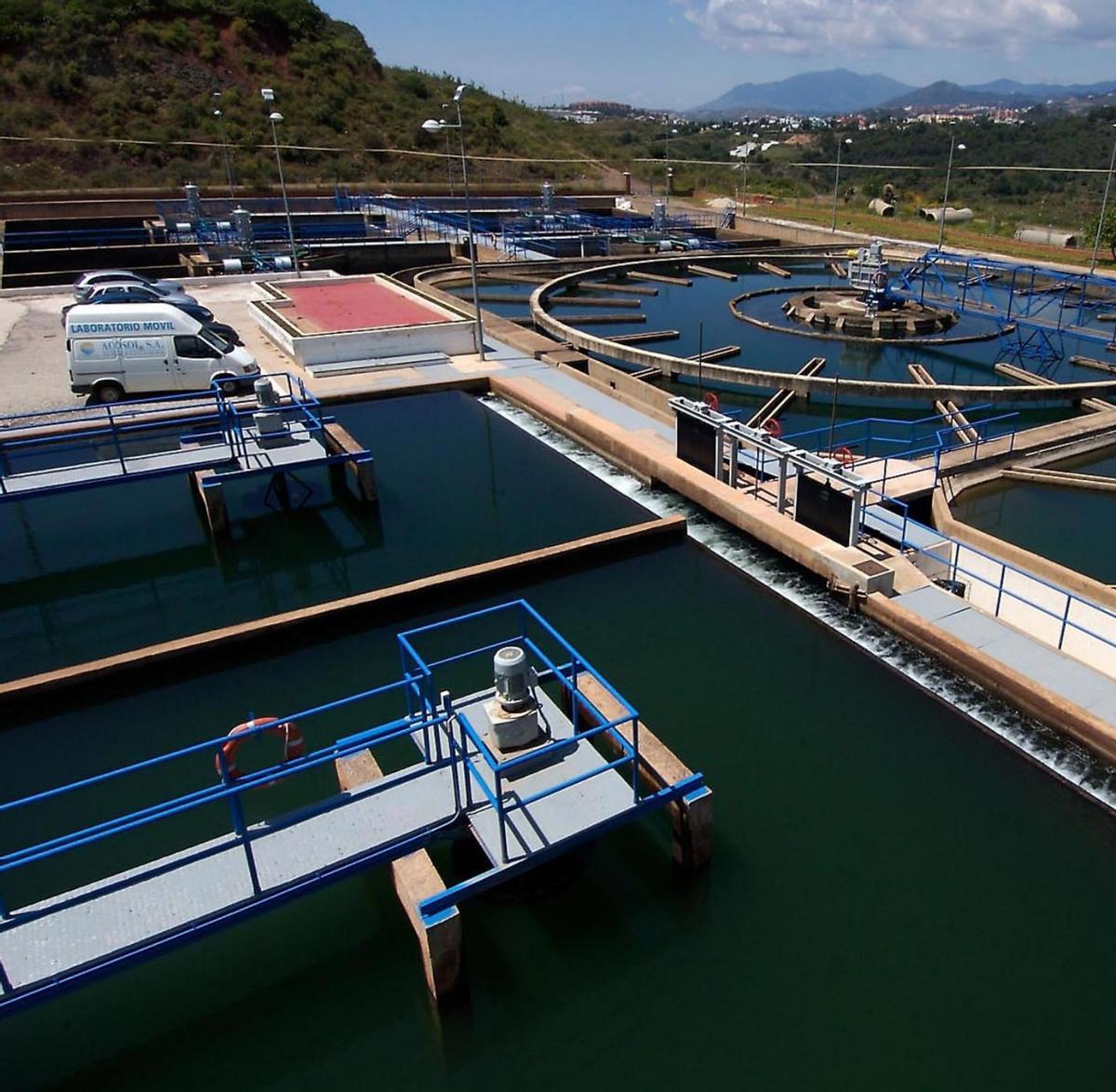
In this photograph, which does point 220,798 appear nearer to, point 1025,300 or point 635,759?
point 635,759

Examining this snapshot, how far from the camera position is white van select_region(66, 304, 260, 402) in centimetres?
1738

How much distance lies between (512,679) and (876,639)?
5790 mm

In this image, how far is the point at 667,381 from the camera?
22984 mm

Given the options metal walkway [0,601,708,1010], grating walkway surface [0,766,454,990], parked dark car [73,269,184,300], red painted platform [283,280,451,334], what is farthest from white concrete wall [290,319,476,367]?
grating walkway surface [0,766,454,990]

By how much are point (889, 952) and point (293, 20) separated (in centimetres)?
8226

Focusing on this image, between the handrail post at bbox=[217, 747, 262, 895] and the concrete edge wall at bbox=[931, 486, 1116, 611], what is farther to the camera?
the concrete edge wall at bbox=[931, 486, 1116, 611]

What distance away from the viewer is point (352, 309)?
26078 mm

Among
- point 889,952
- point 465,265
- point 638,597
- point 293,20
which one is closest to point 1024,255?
point 465,265

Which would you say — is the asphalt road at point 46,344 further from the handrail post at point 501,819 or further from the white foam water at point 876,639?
the handrail post at point 501,819

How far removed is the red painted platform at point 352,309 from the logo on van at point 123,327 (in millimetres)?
4791

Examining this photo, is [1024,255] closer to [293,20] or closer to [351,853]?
[351,853]

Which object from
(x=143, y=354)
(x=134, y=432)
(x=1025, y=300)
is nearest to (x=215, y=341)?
(x=143, y=354)

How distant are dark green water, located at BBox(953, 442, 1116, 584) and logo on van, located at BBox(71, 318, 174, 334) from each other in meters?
16.2

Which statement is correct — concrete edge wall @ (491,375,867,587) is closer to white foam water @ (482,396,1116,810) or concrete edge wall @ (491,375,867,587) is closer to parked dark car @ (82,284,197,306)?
white foam water @ (482,396,1116,810)
